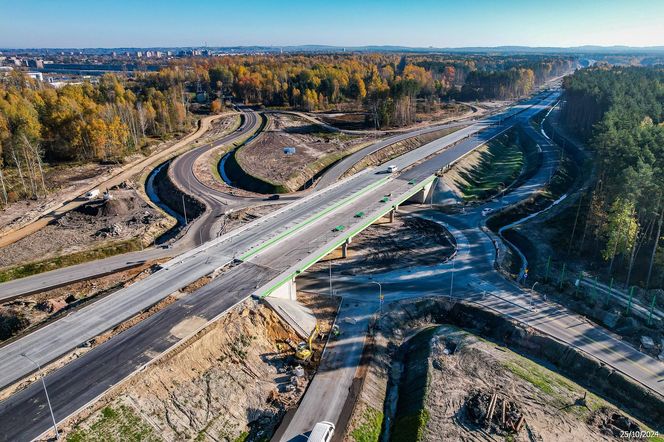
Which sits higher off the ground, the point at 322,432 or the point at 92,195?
the point at 92,195

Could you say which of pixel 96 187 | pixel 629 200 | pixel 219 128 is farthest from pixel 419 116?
pixel 96 187

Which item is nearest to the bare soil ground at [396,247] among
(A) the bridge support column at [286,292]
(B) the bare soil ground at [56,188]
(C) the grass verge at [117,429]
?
(A) the bridge support column at [286,292]

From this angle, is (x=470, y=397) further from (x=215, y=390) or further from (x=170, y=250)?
(x=170, y=250)

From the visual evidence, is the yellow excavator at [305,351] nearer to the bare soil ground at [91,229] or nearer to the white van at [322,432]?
the white van at [322,432]

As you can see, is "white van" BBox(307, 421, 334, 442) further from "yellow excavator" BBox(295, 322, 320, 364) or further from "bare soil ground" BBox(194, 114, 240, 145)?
"bare soil ground" BBox(194, 114, 240, 145)

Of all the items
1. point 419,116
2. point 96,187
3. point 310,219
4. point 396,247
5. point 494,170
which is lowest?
point 396,247

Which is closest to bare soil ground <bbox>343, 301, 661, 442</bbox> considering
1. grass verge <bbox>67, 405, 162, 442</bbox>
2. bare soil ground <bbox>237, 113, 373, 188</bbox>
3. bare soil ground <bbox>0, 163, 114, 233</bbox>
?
grass verge <bbox>67, 405, 162, 442</bbox>

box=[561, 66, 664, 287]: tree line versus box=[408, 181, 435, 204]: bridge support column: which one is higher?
box=[561, 66, 664, 287]: tree line

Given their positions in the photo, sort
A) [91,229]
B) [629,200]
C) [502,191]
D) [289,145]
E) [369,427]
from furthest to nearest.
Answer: [289,145]
[502,191]
[91,229]
[629,200]
[369,427]
